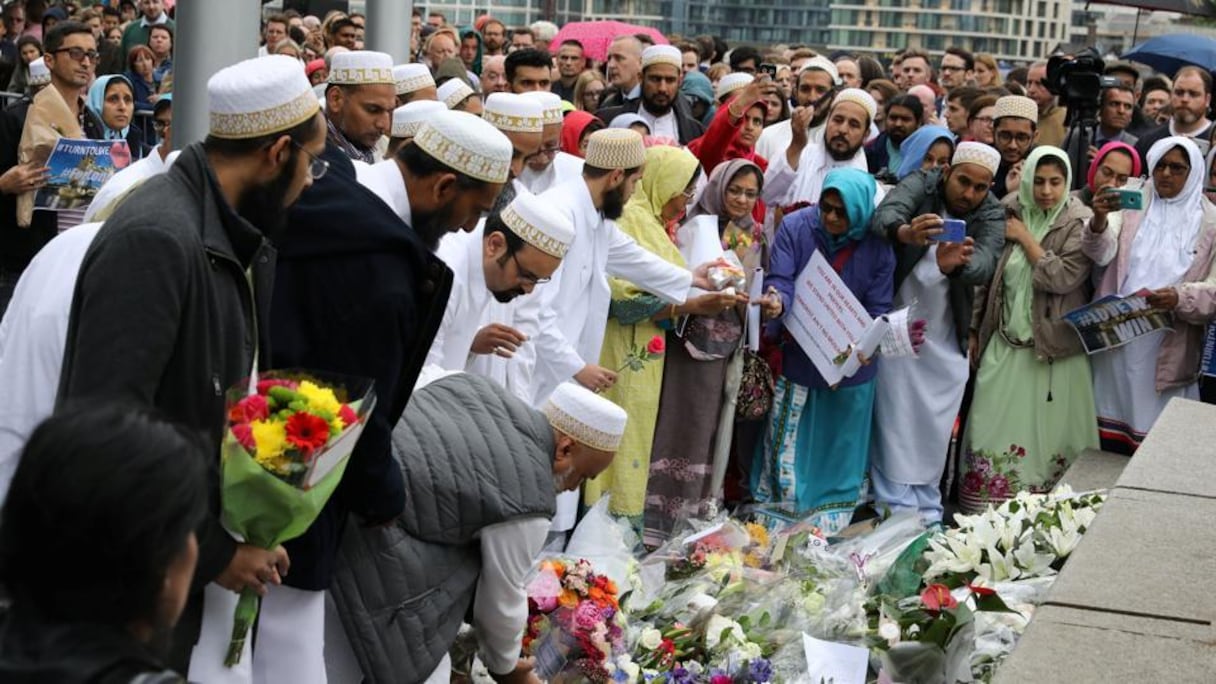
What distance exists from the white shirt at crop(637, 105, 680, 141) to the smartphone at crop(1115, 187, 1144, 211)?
2.67 meters

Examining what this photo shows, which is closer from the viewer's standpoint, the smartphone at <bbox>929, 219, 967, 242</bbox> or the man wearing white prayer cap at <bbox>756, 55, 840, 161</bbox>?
the smartphone at <bbox>929, 219, 967, 242</bbox>

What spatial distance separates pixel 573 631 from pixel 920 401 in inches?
142

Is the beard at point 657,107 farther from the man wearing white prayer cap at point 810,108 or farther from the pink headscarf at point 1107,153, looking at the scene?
the pink headscarf at point 1107,153

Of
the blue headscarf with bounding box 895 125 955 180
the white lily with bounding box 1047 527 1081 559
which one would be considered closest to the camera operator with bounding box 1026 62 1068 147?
the blue headscarf with bounding box 895 125 955 180

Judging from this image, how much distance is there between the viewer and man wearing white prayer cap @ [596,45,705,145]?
9680 millimetres

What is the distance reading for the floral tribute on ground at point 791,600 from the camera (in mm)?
4988

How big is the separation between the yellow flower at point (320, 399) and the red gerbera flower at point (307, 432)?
2 centimetres

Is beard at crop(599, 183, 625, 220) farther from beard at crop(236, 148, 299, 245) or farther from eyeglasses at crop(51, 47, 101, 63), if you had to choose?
beard at crop(236, 148, 299, 245)

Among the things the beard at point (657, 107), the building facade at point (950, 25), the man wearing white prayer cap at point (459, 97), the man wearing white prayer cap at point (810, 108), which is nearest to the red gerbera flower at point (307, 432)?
the man wearing white prayer cap at point (459, 97)

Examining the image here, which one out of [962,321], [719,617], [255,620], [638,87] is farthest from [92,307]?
[638,87]

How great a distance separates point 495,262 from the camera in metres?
5.04

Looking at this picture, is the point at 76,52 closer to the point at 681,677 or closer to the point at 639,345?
the point at 639,345

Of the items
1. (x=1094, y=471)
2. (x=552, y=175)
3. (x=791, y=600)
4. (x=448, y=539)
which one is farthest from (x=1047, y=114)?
(x=448, y=539)

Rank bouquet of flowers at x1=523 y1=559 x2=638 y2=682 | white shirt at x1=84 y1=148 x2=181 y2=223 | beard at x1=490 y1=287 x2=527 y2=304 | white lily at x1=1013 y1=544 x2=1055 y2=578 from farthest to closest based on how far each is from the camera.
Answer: white lily at x1=1013 y1=544 x2=1055 y2=578 → beard at x1=490 y1=287 x2=527 y2=304 → bouquet of flowers at x1=523 y1=559 x2=638 y2=682 → white shirt at x1=84 y1=148 x2=181 y2=223
